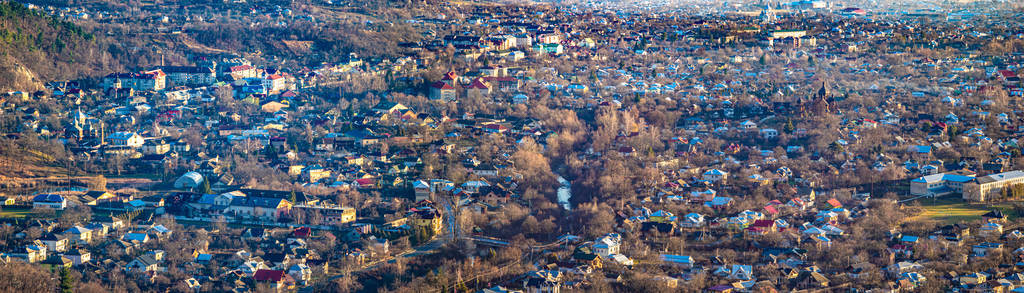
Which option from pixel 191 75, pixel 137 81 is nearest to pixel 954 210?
pixel 137 81

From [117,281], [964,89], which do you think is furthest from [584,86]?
[117,281]

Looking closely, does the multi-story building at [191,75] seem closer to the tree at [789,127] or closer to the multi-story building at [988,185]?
the tree at [789,127]

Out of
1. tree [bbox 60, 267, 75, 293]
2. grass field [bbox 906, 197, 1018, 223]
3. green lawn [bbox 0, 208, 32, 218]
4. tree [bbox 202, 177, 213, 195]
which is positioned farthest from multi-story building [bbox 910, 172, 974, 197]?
green lawn [bbox 0, 208, 32, 218]

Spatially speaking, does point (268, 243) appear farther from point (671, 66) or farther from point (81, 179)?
point (671, 66)

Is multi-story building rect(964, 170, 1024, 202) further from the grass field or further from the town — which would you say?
the grass field

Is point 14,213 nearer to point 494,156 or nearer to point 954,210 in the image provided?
point 494,156
